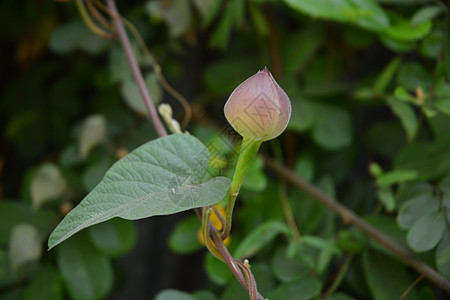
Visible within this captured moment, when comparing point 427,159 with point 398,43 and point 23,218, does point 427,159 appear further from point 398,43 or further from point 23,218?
point 23,218

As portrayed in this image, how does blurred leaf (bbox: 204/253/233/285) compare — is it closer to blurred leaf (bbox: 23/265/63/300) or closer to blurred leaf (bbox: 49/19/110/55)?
blurred leaf (bbox: 23/265/63/300)

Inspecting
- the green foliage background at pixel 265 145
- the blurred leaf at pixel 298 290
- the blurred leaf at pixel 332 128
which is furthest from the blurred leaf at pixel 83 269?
the blurred leaf at pixel 332 128

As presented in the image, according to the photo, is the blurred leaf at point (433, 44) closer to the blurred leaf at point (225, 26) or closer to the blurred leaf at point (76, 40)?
the blurred leaf at point (225, 26)

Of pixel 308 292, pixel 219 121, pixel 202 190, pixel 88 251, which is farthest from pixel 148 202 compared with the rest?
pixel 219 121

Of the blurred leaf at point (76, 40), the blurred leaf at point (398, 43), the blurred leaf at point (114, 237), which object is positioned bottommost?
the blurred leaf at point (114, 237)

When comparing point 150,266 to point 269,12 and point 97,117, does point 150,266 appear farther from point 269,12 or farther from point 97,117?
point 269,12

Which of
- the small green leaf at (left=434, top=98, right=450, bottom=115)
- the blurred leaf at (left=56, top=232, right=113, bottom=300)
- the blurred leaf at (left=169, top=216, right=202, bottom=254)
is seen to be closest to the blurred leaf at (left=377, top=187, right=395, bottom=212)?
the small green leaf at (left=434, top=98, right=450, bottom=115)
